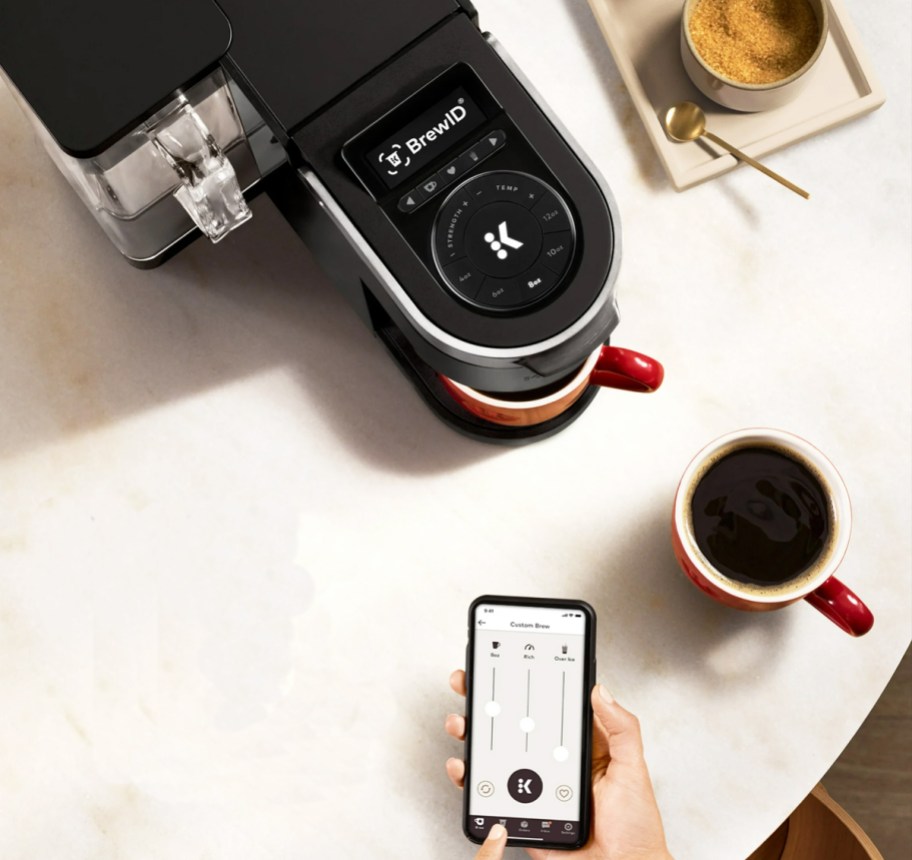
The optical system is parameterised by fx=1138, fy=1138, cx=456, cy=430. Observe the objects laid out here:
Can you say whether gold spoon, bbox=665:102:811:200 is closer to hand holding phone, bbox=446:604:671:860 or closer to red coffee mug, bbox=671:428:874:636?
red coffee mug, bbox=671:428:874:636

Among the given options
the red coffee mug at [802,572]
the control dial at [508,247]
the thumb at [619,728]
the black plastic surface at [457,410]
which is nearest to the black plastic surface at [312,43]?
the control dial at [508,247]

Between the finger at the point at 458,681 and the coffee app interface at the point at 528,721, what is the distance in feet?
0.05

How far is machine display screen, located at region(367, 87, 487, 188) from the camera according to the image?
732 mm

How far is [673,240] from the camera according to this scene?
0.97m

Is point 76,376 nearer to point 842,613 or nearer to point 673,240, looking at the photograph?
point 673,240

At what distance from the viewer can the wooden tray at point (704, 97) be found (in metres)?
0.96

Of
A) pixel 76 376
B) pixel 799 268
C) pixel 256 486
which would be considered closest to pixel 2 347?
pixel 76 376

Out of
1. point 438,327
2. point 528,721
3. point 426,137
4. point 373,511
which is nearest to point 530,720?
point 528,721

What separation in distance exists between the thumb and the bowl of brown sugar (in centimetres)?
50

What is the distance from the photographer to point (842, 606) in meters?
0.84

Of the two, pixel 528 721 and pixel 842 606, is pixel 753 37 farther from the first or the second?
pixel 528 721

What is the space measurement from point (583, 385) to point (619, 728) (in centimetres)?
26

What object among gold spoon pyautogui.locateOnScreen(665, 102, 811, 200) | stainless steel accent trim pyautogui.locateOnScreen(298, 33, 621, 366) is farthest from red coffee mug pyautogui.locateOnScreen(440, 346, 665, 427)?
gold spoon pyautogui.locateOnScreen(665, 102, 811, 200)

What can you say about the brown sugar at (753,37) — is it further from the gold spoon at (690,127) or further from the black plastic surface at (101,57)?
the black plastic surface at (101,57)
